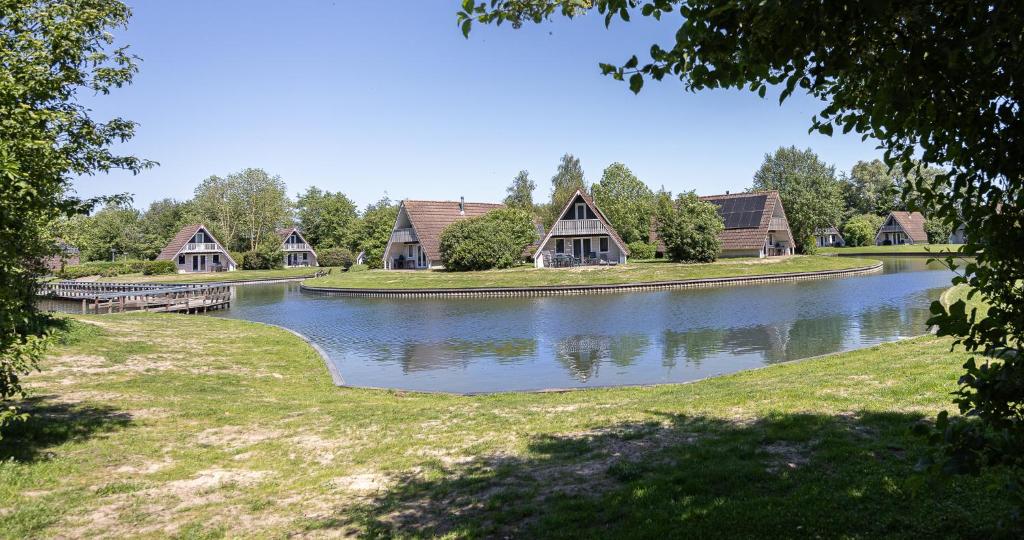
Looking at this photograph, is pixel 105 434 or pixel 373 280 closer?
pixel 105 434

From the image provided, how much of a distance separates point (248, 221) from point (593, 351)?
89392 mm

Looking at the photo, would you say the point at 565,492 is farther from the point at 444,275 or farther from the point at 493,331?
the point at 444,275

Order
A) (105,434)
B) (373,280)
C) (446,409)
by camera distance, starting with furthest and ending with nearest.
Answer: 1. (373,280)
2. (446,409)
3. (105,434)

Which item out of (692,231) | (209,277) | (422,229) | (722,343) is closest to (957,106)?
(722,343)

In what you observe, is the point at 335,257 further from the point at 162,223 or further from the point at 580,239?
the point at 162,223

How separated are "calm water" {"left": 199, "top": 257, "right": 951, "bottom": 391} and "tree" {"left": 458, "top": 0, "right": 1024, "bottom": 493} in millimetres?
12190

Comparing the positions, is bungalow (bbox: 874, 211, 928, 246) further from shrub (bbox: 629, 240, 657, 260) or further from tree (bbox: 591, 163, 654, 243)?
shrub (bbox: 629, 240, 657, 260)

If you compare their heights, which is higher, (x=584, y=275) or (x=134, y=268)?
(x=134, y=268)

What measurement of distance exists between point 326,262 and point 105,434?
7792 cm

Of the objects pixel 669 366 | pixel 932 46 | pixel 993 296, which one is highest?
pixel 932 46

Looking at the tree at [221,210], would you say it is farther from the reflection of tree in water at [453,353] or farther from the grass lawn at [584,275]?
the reflection of tree in water at [453,353]

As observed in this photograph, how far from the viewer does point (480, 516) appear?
5879mm

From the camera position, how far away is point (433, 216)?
201 feet

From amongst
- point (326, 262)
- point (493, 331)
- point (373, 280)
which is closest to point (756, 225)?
point (373, 280)
